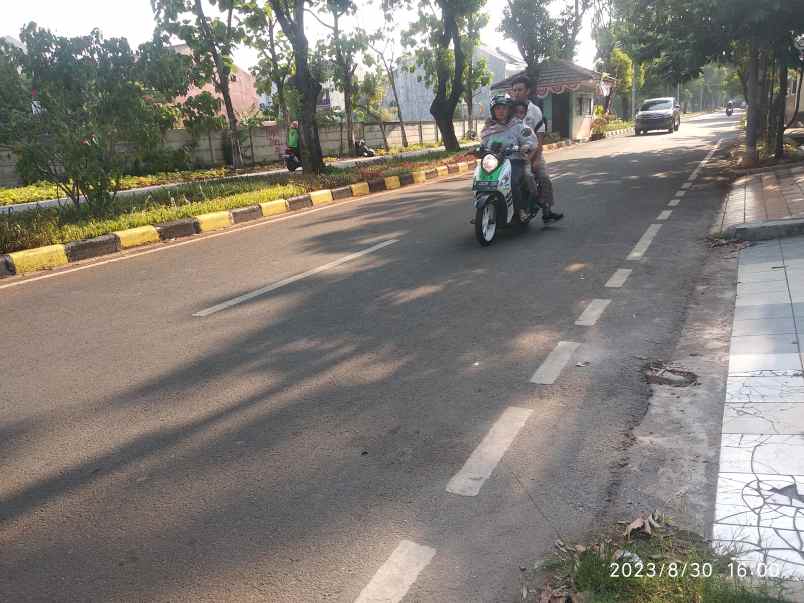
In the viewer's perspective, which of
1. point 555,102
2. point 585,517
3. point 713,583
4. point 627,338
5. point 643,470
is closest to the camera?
point 713,583

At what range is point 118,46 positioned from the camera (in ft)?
32.5

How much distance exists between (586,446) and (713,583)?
0.98 meters

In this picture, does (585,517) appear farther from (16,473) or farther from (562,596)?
(16,473)

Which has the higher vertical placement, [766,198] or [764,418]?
[766,198]

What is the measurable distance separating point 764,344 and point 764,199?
5889 millimetres

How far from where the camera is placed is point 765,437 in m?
2.79

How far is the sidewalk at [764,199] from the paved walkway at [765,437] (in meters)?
2.83

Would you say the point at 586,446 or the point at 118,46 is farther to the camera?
the point at 118,46

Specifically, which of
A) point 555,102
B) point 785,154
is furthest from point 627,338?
point 555,102

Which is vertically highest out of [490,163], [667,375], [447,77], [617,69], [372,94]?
[617,69]

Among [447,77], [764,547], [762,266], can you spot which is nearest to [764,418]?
[764,547]

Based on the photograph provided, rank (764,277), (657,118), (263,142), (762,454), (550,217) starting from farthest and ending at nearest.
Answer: (657,118)
(263,142)
(550,217)
(764,277)
(762,454)

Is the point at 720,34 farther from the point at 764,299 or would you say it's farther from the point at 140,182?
the point at 140,182

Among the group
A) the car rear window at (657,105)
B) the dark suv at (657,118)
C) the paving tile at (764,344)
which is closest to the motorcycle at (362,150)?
the dark suv at (657,118)
